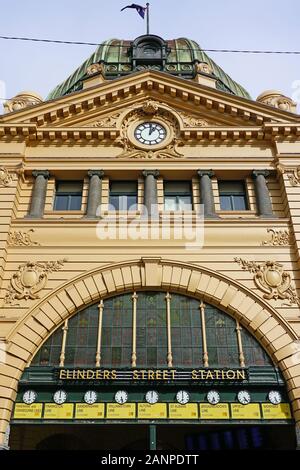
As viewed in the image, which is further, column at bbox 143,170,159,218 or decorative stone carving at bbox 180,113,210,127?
decorative stone carving at bbox 180,113,210,127

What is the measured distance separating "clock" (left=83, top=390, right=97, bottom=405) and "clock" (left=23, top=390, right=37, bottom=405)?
83.5 inches

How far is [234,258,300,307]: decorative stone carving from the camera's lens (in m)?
20.3

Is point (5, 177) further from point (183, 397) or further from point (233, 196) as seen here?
point (183, 397)

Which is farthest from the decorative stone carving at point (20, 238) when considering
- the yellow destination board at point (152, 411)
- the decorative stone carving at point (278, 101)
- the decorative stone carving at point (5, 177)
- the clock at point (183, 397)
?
the decorative stone carving at point (278, 101)

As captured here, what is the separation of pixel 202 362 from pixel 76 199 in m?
11.0

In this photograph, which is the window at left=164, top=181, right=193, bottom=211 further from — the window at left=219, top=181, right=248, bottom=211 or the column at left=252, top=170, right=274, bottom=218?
the column at left=252, top=170, right=274, bottom=218

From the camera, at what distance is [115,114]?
2606cm

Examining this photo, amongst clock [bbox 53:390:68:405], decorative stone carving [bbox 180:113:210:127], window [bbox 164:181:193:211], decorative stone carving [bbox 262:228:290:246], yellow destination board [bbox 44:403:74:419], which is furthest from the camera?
decorative stone carving [bbox 180:113:210:127]

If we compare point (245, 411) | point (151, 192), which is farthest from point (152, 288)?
point (245, 411)

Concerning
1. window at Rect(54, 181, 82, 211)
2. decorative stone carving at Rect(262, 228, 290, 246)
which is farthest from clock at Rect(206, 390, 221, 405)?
window at Rect(54, 181, 82, 211)

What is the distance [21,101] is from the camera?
89.5 feet

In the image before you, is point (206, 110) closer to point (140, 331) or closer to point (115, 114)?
point (115, 114)

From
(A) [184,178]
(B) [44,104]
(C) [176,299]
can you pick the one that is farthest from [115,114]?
(C) [176,299]

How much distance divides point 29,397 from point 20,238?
24.8 feet
